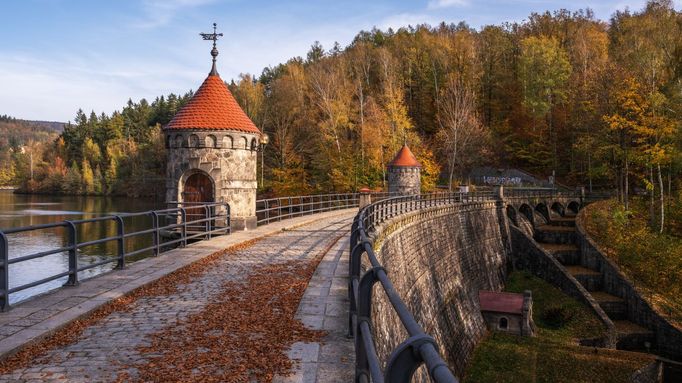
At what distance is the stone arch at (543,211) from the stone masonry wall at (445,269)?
31.6 feet

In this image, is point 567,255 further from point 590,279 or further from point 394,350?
point 394,350

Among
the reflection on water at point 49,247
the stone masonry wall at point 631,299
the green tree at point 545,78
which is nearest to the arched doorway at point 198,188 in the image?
the reflection on water at point 49,247

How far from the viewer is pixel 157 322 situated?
6387 millimetres

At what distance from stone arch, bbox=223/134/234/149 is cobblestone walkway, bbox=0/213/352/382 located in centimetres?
A: 479

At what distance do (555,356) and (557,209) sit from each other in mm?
25288

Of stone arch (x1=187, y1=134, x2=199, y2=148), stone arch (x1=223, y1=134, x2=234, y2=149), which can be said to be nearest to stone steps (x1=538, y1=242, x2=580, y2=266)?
stone arch (x1=223, y1=134, x2=234, y2=149)

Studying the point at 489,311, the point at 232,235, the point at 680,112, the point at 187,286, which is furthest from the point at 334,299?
the point at 680,112

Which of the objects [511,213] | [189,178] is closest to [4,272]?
[189,178]

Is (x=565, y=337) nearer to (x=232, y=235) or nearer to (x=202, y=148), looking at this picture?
(x=232, y=235)

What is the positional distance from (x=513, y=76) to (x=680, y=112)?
90.0 ft

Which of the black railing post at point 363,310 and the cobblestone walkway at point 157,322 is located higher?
the black railing post at point 363,310

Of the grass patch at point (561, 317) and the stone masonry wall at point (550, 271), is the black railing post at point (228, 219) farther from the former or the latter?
the stone masonry wall at point (550, 271)

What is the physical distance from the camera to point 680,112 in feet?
104

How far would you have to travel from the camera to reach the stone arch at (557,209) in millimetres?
42922
